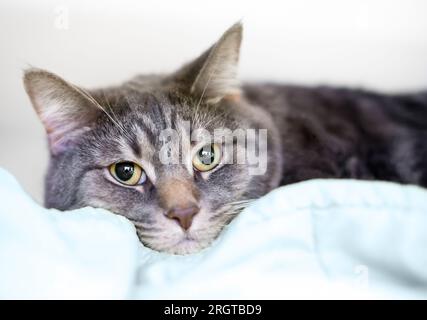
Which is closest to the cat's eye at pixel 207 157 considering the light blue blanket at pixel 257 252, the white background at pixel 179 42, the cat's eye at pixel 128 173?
the cat's eye at pixel 128 173

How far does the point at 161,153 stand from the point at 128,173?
0.10m

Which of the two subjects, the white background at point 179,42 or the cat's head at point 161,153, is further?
the white background at point 179,42

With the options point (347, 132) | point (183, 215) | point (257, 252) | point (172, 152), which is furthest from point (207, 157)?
point (347, 132)

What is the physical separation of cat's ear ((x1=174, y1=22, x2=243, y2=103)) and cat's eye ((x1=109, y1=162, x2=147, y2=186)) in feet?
0.85

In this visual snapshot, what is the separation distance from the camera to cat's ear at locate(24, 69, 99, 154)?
107cm

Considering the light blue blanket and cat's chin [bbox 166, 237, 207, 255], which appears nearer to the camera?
the light blue blanket

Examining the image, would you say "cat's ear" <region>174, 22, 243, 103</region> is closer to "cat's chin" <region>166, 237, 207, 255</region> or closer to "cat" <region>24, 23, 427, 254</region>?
"cat" <region>24, 23, 427, 254</region>

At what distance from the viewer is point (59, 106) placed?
3.72ft

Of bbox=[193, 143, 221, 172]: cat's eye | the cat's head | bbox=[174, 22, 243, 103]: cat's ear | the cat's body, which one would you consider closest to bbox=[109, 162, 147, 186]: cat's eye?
the cat's head

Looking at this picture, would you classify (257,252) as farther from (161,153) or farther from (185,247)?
(161,153)

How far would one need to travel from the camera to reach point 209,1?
1.59 meters

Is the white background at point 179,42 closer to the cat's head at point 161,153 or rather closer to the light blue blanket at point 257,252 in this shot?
the cat's head at point 161,153

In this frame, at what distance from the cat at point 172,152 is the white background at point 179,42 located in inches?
9.4

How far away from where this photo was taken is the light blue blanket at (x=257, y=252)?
2.55 ft
